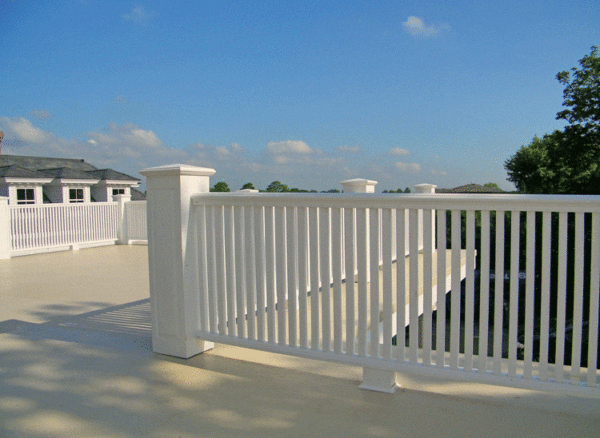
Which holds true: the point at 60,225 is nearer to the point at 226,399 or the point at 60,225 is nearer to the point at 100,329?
the point at 100,329

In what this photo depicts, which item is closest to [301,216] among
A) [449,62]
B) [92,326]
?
[92,326]

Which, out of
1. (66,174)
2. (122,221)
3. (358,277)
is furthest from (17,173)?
(358,277)

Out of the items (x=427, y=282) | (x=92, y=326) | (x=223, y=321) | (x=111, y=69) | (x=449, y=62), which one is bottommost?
(x=92, y=326)

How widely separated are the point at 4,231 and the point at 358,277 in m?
9.18

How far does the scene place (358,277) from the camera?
2.45 meters

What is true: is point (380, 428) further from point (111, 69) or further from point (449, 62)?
point (449, 62)

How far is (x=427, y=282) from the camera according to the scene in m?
2.31

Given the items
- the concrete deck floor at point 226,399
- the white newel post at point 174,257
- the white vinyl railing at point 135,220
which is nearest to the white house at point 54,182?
the white vinyl railing at point 135,220

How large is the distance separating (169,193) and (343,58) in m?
21.6

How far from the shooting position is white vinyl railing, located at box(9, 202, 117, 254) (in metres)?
9.59

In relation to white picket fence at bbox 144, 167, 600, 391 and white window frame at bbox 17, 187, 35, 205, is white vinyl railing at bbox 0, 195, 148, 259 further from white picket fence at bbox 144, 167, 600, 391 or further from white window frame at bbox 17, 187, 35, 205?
white window frame at bbox 17, 187, 35, 205

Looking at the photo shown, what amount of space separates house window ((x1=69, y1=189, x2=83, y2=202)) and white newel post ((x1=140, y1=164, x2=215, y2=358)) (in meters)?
21.3

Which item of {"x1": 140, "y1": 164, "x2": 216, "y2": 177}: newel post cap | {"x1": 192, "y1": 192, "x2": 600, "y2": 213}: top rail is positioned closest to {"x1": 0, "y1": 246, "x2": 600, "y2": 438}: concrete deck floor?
{"x1": 192, "y1": 192, "x2": 600, "y2": 213}: top rail

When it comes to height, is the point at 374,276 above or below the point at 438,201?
below
